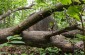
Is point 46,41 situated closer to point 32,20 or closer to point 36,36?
point 36,36

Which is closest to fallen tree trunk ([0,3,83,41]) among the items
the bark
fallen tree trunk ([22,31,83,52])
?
the bark

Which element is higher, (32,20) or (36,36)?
(32,20)

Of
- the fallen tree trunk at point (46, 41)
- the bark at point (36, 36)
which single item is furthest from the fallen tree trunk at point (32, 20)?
the fallen tree trunk at point (46, 41)

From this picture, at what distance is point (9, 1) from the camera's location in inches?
255

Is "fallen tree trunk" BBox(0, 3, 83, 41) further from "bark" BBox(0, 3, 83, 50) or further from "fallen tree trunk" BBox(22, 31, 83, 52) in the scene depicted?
"fallen tree trunk" BBox(22, 31, 83, 52)

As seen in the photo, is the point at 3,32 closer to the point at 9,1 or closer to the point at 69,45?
the point at 69,45

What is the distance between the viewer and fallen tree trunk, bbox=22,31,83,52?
3.46 m

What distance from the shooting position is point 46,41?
3648mm

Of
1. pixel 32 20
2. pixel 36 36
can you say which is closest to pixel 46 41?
pixel 36 36

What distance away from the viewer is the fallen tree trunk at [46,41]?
3459 millimetres

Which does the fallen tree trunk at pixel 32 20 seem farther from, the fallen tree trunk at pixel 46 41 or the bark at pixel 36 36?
the fallen tree trunk at pixel 46 41

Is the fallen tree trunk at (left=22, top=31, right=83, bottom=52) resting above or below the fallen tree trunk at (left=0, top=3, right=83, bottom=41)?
below

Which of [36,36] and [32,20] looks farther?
[36,36]

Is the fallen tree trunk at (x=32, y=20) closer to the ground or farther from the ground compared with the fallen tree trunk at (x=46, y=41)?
farther from the ground
